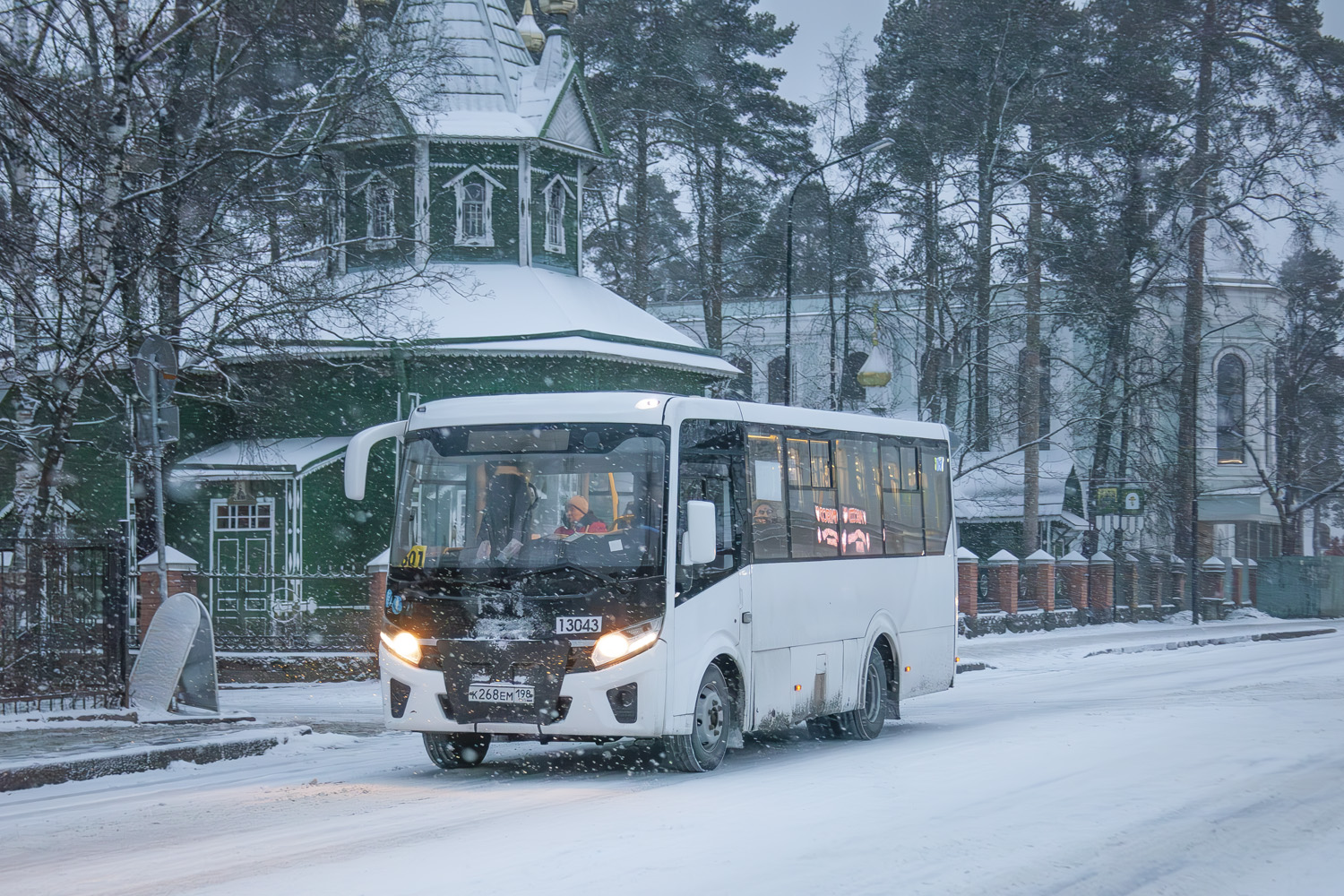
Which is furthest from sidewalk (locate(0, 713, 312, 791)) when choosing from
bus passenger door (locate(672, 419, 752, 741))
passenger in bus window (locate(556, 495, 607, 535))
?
bus passenger door (locate(672, 419, 752, 741))

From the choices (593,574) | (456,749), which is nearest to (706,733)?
(593,574)

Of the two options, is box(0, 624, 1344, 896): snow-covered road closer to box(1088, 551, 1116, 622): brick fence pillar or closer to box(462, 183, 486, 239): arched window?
box(462, 183, 486, 239): arched window

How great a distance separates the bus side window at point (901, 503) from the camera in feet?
51.1

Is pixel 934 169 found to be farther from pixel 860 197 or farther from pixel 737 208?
pixel 737 208

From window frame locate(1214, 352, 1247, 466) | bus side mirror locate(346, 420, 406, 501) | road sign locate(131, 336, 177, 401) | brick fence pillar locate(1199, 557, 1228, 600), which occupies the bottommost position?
brick fence pillar locate(1199, 557, 1228, 600)

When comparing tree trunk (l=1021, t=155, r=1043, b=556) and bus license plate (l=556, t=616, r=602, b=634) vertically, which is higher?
tree trunk (l=1021, t=155, r=1043, b=556)

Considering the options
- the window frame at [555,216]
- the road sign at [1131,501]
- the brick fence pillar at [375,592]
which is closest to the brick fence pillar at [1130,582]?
the road sign at [1131,501]

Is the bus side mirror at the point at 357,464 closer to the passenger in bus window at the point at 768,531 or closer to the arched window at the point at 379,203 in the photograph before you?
the passenger in bus window at the point at 768,531

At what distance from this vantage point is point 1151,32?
4541cm

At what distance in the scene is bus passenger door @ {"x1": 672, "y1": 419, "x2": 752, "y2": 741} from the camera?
1181cm

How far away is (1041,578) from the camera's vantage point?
39.4 m

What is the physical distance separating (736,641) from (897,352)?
94.8ft

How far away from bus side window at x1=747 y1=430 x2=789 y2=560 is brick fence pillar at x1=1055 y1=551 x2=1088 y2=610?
29.3 meters

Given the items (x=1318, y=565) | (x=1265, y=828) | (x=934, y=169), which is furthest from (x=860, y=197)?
(x=1265, y=828)
